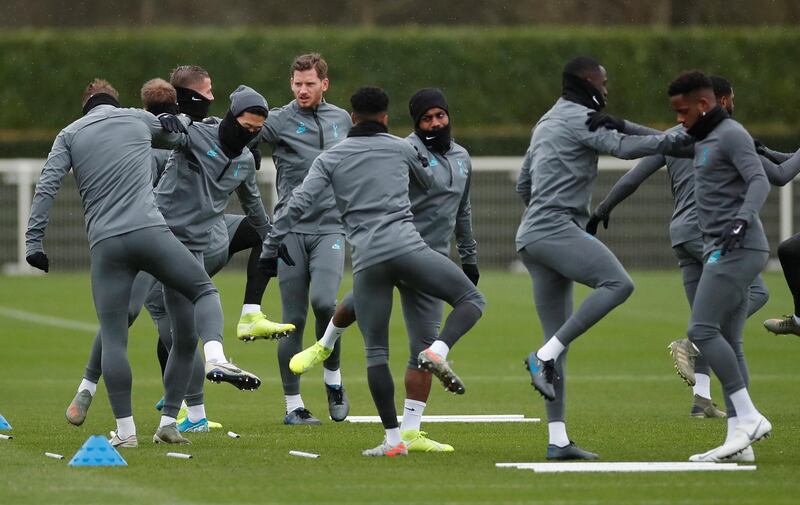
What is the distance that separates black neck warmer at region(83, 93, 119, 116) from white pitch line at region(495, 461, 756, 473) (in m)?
3.36

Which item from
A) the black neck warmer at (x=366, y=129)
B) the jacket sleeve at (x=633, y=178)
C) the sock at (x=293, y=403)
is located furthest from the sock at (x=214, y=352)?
the jacket sleeve at (x=633, y=178)

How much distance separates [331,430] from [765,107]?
24.0 meters

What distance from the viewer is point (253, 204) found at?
436 inches

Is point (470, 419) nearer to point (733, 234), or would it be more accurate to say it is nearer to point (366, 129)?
point (366, 129)

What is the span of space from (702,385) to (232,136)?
13.6 feet

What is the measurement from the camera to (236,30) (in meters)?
32.8

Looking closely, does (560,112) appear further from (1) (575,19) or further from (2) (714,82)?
(1) (575,19)

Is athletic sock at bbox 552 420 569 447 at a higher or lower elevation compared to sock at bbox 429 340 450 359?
lower

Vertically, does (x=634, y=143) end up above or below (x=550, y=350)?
above

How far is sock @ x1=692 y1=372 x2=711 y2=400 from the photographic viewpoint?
476 inches

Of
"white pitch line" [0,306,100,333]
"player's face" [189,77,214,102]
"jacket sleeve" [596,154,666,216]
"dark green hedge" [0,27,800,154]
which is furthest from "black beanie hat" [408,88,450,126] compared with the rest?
"dark green hedge" [0,27,800,154]

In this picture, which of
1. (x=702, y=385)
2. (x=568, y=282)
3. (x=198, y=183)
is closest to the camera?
(x=568, y=282)

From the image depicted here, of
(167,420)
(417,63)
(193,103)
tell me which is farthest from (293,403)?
(417,63)

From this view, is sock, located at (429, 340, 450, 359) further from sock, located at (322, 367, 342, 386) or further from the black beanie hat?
sock, located at (322, 367, 342, 386)
